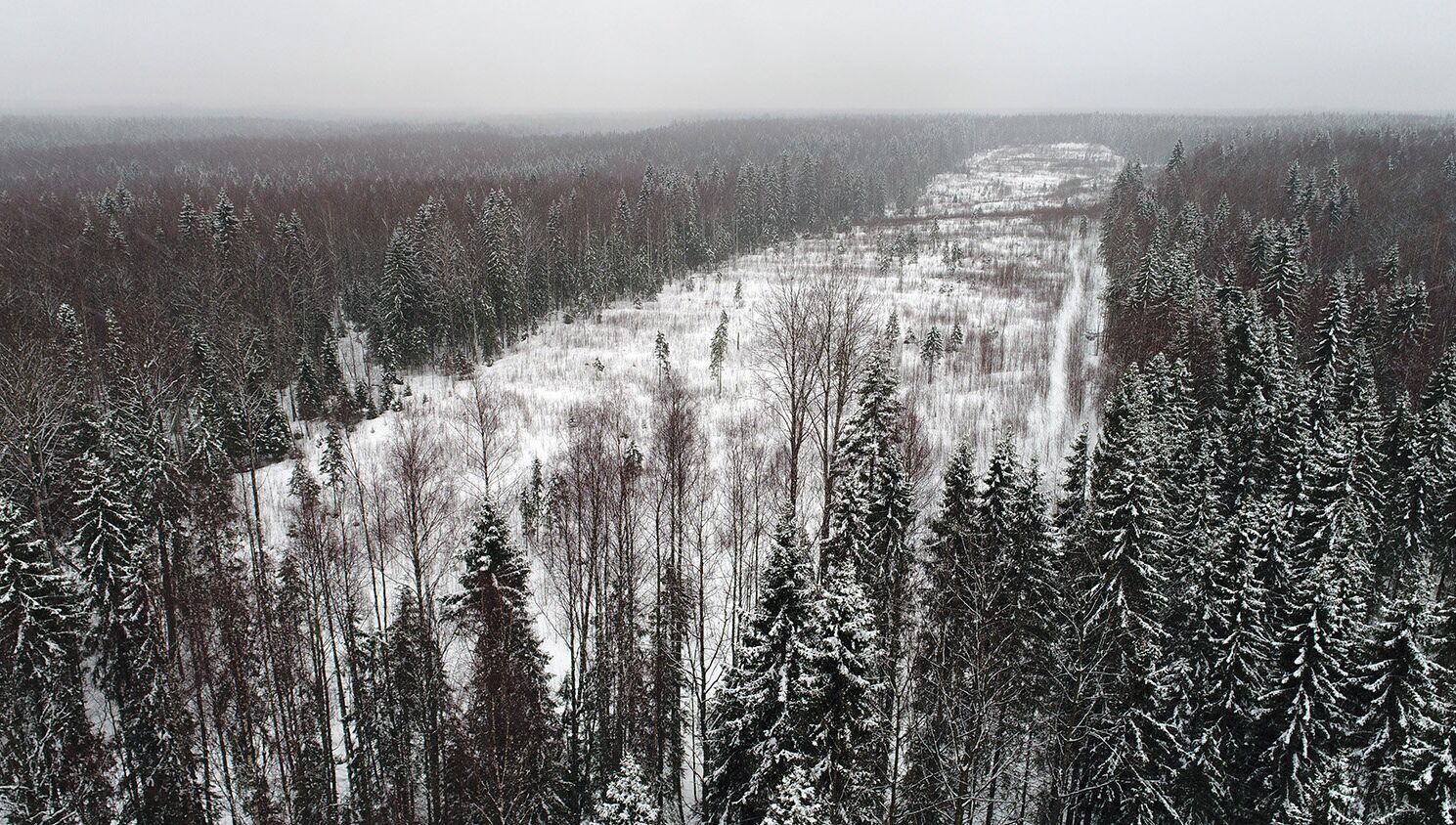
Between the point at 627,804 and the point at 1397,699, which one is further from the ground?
the point at 627,804

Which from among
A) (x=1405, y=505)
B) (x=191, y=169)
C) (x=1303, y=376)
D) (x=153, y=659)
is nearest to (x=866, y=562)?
(x=153, y=659)

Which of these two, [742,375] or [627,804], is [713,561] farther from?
[742,375]

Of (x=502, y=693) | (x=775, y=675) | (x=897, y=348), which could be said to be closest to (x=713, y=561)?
(x=502, y=693)

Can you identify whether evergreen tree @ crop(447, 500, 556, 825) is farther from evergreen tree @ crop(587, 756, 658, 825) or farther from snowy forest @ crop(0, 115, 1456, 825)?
evergreen tree @ crop(587, 756, 658, 825)

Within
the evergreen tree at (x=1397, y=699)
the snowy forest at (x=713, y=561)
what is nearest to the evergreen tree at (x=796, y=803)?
the snowy forest at (x=713, y=561)

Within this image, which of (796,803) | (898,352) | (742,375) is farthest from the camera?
(898,352)

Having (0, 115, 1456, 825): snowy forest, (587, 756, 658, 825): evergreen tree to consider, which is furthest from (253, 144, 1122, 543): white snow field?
(587, 756, 658, 825): evergreen tree

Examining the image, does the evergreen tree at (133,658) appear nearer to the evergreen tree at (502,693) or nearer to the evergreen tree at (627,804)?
the evergreen tree at (502,693)
